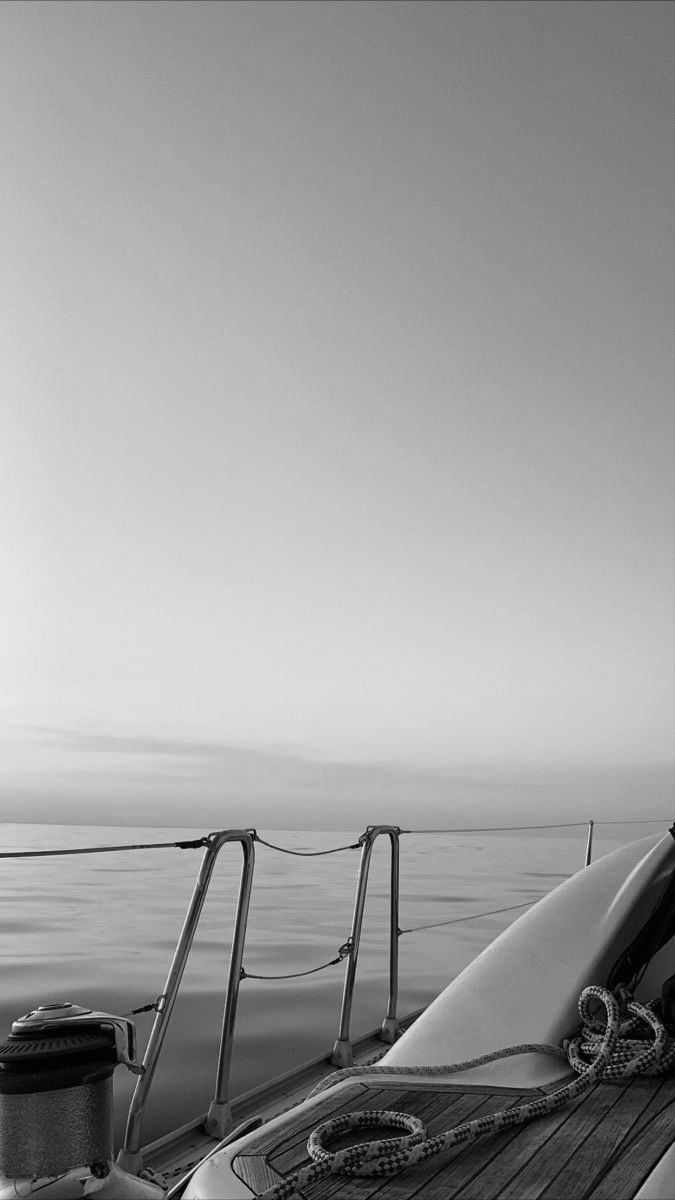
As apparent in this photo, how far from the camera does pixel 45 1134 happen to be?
1329 mm

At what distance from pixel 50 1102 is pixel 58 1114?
23 millimetres

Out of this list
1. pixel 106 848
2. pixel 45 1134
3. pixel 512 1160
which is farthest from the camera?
pixel 106 848

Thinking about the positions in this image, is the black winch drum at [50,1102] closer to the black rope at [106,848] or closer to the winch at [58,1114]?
the winch at [58,1114]

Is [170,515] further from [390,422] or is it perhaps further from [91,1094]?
[91,1094]

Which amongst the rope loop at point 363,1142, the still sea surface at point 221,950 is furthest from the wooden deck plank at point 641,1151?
the still sea surface at point 221,950

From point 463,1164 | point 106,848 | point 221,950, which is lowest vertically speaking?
point 221,950

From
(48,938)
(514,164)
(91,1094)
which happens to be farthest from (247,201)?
(91,1094)

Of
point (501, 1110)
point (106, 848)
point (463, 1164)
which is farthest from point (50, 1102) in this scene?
point (106, 848)

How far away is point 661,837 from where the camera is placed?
8.84ft

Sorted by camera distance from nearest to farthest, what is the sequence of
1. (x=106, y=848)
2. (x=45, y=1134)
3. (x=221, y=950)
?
(x=45, y=1134) → (x=106, y=848) → (x=221, y=950)

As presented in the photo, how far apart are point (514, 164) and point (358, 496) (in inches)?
131

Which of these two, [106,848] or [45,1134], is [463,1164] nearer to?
[45,1134]

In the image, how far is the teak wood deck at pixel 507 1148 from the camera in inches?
52.0

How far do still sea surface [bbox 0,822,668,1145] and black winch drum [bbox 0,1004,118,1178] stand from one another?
1.83 metres
